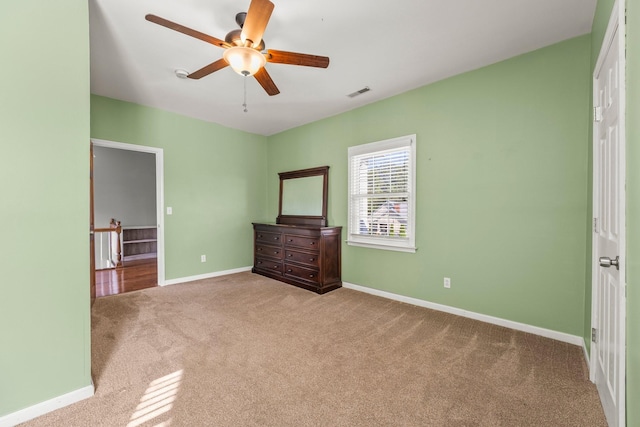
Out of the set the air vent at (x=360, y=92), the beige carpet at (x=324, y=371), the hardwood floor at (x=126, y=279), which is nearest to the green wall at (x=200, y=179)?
the hardwood floor at (x=126, y=279)

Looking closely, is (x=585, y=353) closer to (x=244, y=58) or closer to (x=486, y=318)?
(x=486, y=318)

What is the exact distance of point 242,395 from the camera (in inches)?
68.5

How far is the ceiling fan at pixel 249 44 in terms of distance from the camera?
166 cm

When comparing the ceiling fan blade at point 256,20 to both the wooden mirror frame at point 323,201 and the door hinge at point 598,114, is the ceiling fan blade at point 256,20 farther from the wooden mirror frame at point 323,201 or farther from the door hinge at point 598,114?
the wooden mirror frame at point 323,201

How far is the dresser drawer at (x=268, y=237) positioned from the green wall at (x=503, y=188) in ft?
5.47

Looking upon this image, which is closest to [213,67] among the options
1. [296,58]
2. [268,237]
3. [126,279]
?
[296,58]

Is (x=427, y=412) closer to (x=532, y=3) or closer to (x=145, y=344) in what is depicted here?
(x=145, y=344)

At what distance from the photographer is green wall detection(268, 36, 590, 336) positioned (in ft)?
7.81

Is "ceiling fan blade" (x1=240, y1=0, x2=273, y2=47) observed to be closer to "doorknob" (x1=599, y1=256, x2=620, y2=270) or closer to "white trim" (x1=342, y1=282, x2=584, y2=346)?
"doorknob" (x1=599, y1=256, x2=620, y2=270)
